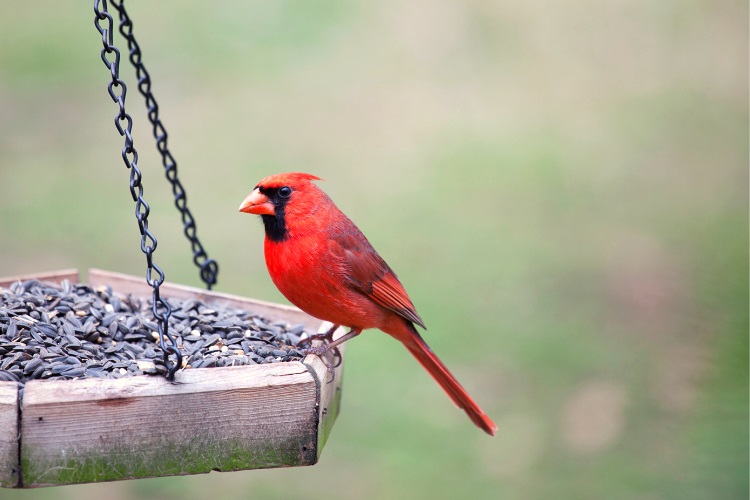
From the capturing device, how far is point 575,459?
5277 millimetres

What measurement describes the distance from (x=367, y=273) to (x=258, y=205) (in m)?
0.45

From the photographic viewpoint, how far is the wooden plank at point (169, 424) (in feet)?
8.22

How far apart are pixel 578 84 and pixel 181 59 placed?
3.55 meters

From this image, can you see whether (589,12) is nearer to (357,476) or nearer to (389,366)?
(389,366)

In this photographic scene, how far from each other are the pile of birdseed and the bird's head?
0.39 metres

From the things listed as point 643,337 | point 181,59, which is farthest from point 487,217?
point 181,59

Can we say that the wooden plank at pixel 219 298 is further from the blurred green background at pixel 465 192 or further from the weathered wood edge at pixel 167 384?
the blurred green background at pixel 465 192

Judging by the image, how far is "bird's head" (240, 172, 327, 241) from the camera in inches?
128

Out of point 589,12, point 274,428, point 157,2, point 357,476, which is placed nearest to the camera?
point 274,428

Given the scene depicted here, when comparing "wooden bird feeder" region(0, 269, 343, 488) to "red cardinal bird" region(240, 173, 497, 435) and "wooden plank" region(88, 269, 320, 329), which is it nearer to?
"red cardinal bird" region(240, 173, 497, 435)

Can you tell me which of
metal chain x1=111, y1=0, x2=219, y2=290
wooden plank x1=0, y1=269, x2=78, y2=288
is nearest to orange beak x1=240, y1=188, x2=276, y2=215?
metal chain x1=111, y1=0, x2=219, y2=290

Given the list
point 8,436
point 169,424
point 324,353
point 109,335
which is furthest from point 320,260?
point 8,436

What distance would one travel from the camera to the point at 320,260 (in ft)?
10.5

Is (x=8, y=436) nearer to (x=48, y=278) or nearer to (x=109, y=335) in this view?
(x=109, y=335)
